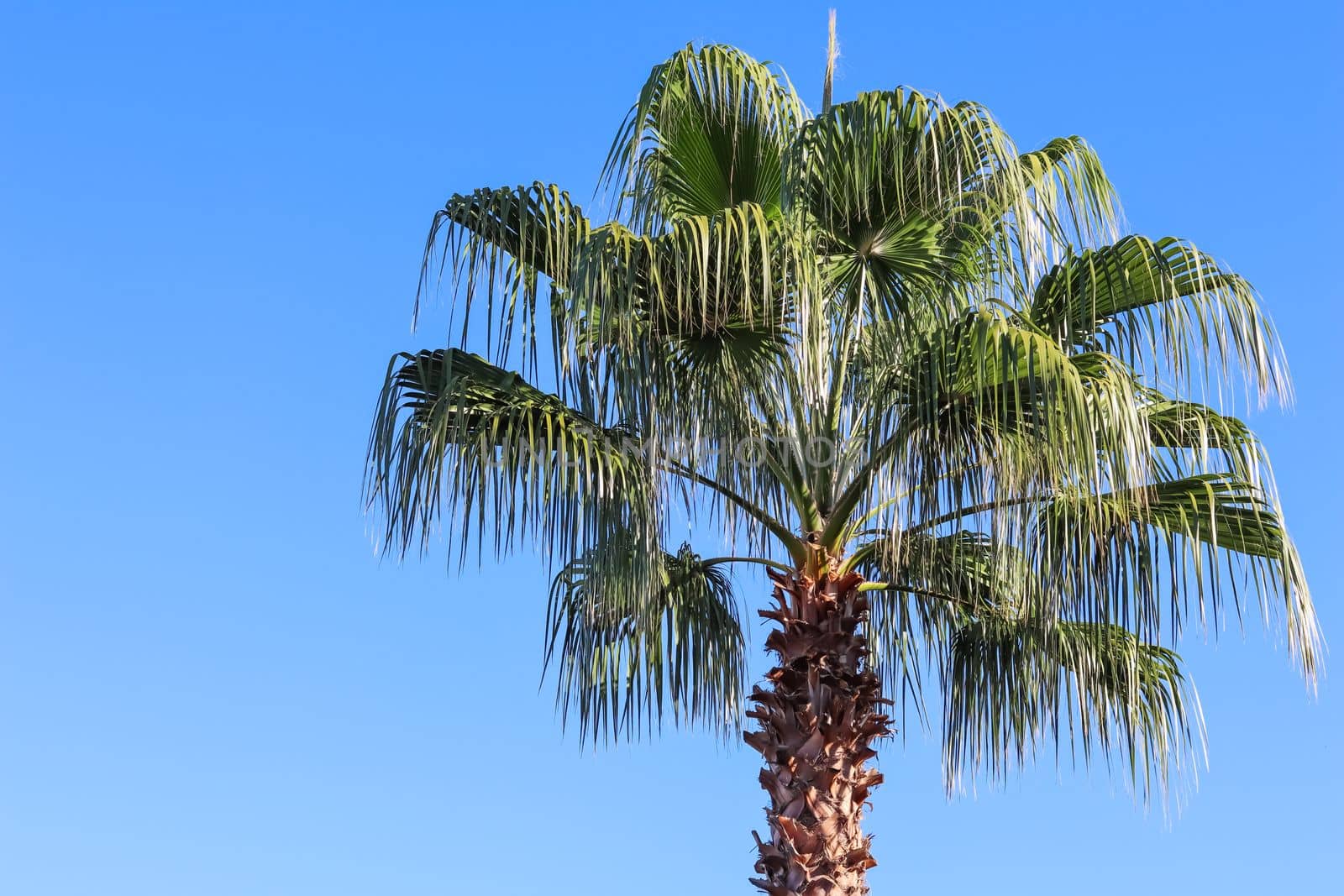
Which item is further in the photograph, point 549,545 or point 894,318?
point 894,318

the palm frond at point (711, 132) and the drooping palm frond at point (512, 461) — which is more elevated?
the palm frond at point (711, 132)

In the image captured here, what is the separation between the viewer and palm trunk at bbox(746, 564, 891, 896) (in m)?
7.56

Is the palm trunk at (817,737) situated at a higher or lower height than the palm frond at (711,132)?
lower

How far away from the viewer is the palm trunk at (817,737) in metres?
7.56

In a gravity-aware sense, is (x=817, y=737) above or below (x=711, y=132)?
below

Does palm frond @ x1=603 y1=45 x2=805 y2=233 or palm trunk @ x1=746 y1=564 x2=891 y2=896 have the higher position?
palm frond @ x1=603 y1=45 x2=805 y2=233

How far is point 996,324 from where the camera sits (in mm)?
7293

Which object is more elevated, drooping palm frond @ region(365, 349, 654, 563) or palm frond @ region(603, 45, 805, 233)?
palm frond @ region(603, 45, 805, 233)

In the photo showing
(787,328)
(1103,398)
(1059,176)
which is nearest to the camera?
(1103,398)

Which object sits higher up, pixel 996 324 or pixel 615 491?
pixel 996 324

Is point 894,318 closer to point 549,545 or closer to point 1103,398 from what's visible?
point 1103,398

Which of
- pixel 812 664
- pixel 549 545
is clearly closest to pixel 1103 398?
pixel 812 664

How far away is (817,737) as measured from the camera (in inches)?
303

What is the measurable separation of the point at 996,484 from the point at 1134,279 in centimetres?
139
